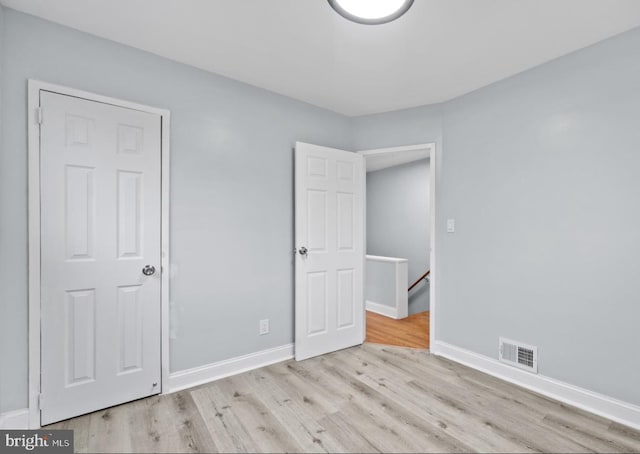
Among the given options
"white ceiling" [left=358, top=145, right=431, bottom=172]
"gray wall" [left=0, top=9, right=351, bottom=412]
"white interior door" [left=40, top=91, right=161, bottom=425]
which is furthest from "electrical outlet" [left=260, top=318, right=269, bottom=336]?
"white ceiling" [left=358, top=145, right=431, bottom=172]

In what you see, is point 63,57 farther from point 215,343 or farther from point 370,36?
point 215,343

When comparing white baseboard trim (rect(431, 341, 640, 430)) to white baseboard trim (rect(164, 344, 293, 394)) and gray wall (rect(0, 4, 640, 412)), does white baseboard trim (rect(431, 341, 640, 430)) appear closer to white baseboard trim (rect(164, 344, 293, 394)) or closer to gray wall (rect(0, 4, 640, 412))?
gray wall (rect(0, 4, 640, 412))

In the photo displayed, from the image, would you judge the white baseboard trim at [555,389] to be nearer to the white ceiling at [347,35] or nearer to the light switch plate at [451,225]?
the light switch plate at [451,225]

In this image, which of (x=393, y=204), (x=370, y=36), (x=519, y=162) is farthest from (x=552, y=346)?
(x=393, y=204)

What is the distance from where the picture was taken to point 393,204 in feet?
18.2

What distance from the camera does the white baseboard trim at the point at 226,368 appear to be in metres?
2.27

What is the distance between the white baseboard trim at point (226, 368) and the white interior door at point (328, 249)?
0.56 feet

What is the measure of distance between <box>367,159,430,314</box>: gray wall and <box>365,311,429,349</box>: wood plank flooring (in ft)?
2.54

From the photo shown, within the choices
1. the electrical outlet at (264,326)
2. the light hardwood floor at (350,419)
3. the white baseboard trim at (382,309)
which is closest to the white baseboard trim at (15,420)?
the light hardwood floor at (350,419)

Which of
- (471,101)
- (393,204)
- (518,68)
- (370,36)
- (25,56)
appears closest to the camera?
(25,56)

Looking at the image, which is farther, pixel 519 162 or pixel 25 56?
pixel 519 162

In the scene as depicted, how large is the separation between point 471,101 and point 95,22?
2.85 meters

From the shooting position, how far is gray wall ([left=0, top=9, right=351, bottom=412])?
5.73 ft

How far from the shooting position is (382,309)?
4.45 metres
